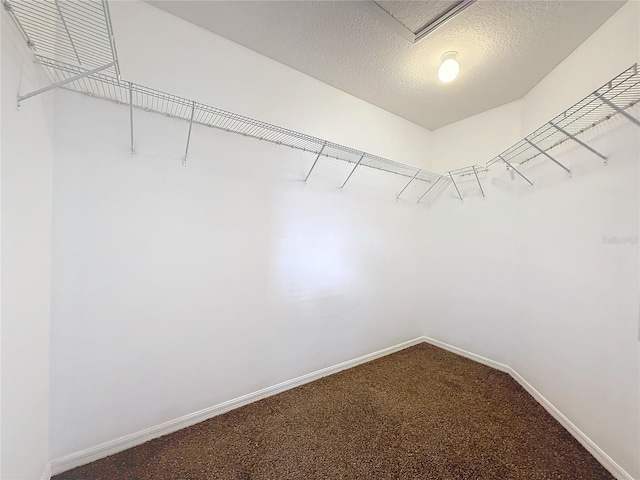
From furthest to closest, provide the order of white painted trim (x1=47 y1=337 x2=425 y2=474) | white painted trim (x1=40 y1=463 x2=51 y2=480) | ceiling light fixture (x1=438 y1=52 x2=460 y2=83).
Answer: ceiling light fixture (x1=438 y1=52 x2=460 y2=83) → white painted trim (x1=47 y1=337 x2=425 y2=474) → white painted trim (x1=40 y1=463 x2=51 y2=480)

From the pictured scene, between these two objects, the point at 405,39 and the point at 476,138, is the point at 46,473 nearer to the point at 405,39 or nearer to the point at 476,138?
the point at 405,39

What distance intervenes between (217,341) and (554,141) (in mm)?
2843

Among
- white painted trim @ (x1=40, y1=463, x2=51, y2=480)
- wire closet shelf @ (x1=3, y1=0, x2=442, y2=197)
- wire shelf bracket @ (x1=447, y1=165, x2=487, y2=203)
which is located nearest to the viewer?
wire closet shelf @ (x1=3, y1=0, x2=442, y2=197)

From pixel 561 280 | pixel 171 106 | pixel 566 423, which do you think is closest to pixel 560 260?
pixel 561 280

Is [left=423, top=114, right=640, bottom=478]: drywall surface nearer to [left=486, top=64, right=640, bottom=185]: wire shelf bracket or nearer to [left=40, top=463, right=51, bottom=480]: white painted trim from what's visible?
[left=486, top=64, right=640, bottom=185]: wire shelf bracket

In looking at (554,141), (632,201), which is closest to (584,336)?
(632,201)

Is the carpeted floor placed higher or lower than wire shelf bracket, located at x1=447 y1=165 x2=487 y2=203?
lower

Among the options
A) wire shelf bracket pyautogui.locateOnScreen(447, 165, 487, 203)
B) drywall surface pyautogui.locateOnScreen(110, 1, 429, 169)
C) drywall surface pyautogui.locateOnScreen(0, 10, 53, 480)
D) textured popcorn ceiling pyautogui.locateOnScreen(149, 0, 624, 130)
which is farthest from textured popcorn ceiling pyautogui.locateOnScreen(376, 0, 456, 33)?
drywall surface pyautogui.locateOnScreen(0, 10, 53, 480)

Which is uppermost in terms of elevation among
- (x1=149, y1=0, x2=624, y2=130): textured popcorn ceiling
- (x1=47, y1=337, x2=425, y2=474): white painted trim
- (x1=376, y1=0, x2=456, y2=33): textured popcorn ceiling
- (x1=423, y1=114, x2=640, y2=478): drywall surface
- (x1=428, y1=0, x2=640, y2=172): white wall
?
(x1=149, y1=0, x2=624, y2=130): textured popcorn ceiling

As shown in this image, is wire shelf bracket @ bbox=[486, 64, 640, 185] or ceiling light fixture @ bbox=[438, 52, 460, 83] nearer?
wire shelf bracket @ bbox=[486, 64, 640, 185]

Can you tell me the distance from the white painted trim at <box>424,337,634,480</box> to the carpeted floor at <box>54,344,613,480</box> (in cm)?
4

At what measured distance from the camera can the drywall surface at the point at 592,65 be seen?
140 cm

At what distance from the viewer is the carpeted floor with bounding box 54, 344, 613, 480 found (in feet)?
4.34

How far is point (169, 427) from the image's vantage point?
154cm
